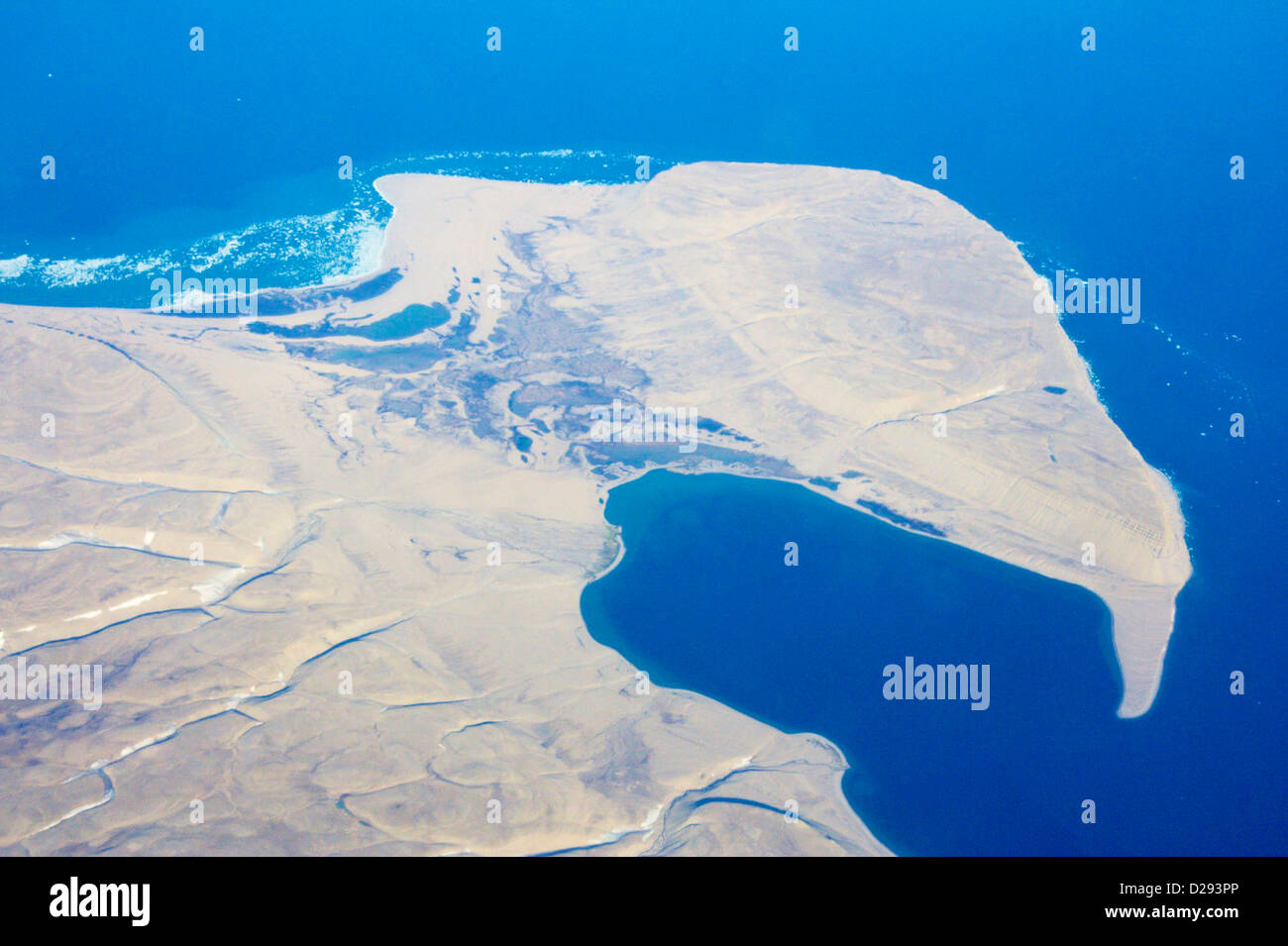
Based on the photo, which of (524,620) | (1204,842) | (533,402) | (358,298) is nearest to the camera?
(1204,842)

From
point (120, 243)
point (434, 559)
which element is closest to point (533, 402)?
point (434, 559)

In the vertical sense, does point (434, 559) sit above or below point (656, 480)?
below

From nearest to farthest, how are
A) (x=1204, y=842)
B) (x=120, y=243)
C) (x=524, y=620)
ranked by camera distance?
(x=1204, y=842)
(x=524, y=620)
(x=120, y=243)

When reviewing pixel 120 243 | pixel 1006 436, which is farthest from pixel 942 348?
pixel 120 243

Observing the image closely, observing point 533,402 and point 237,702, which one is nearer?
point 237,702

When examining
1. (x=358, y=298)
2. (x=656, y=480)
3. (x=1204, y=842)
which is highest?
(x=358, y=298)

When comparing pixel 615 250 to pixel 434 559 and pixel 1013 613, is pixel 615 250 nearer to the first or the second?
pixel 434 559
